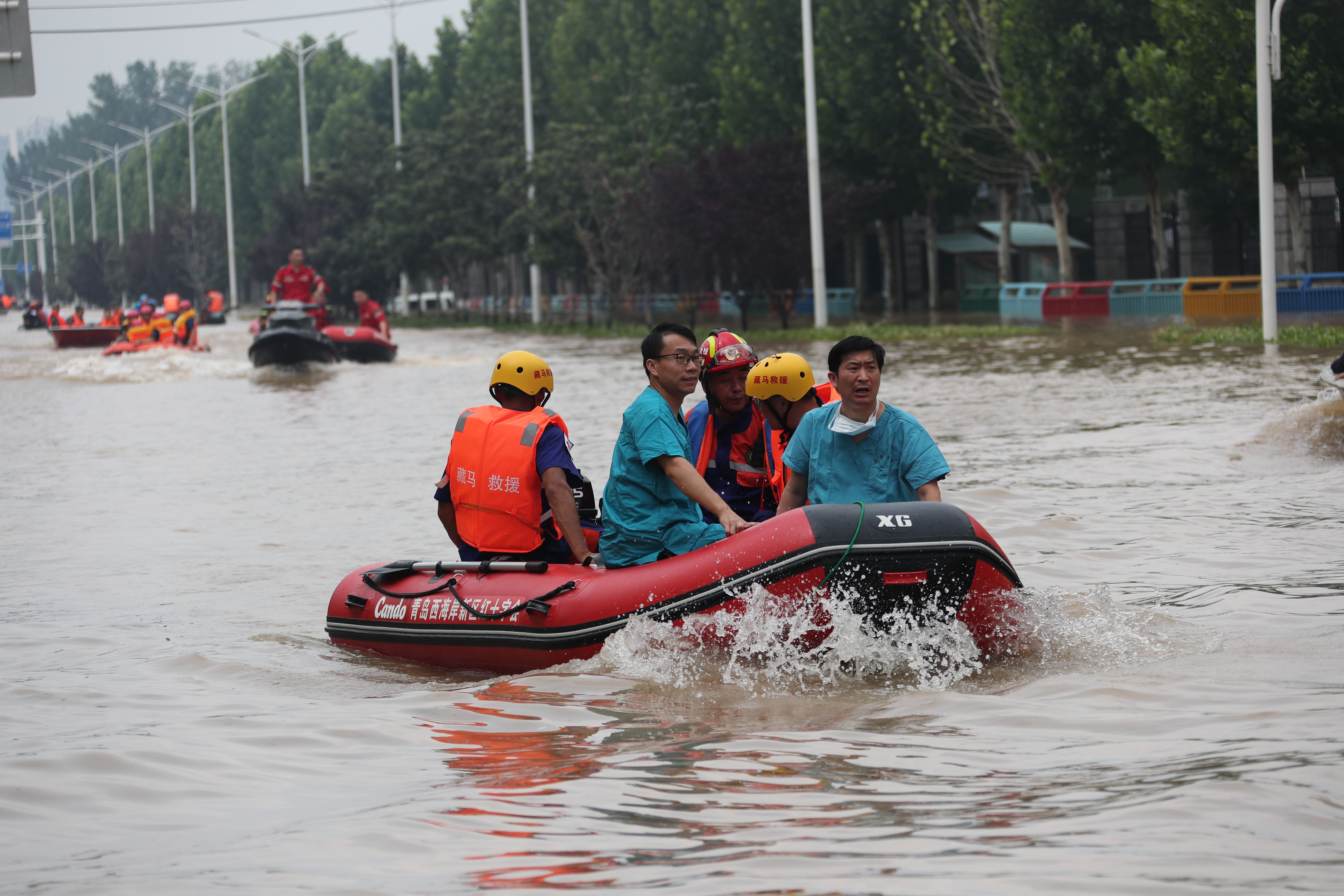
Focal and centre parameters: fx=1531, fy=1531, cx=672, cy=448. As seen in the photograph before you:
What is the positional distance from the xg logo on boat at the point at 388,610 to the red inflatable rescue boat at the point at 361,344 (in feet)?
71.8

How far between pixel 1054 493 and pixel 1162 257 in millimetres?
25481

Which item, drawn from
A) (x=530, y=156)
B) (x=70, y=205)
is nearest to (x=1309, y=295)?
(x=530, y=156)

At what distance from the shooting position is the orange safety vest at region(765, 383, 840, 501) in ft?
23.0

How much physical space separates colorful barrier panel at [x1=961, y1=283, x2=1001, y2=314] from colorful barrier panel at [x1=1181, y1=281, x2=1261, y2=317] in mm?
8139

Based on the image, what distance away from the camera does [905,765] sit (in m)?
4.78

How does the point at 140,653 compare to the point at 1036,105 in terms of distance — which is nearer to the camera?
the point at 140,653

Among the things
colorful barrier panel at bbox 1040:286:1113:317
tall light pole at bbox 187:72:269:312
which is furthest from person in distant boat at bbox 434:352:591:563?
tall light pole at bbox 187:72:269:312

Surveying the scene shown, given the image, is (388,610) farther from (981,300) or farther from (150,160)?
(150,160)

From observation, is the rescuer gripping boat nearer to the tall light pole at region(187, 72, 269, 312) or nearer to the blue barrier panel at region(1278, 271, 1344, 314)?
the blue barrier panel at region(1278, 271, 1344, 314)

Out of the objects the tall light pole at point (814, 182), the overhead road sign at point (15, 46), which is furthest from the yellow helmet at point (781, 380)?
the tall light pole at point (814, 182)

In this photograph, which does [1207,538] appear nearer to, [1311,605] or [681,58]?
[1311,605]

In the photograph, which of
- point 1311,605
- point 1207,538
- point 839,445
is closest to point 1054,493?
point 1207,538

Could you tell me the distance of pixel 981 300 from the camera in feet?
132

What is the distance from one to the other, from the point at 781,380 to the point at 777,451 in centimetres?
45
